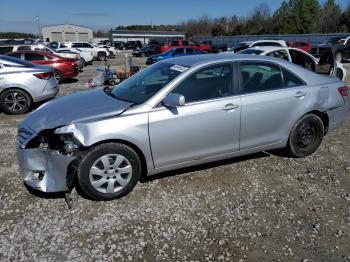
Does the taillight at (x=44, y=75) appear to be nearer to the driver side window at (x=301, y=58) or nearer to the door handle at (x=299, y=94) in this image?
the door handle at (x=299, y=94)

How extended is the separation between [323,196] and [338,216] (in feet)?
1.39

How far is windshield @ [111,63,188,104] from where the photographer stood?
387 cm

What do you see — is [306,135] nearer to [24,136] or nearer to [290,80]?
[290,80]

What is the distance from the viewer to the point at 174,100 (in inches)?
138

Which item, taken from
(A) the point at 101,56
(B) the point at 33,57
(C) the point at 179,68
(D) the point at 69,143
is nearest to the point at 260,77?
(C) the point at 179,68

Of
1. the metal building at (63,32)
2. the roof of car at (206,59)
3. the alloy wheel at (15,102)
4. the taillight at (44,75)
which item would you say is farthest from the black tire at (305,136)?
the metal building at (63,32)

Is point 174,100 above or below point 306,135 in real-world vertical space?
above

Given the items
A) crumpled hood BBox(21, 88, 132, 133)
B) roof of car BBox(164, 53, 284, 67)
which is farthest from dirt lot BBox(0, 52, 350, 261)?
roof of car BBox(164, 53, 284, 67)

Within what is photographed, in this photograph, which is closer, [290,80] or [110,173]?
[110,173]

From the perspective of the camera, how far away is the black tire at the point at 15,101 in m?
7.73

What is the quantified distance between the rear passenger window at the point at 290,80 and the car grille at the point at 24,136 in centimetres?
334

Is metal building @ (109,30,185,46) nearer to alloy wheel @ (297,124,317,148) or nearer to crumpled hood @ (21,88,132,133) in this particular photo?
alloy wheel @ (297,124,317,148)

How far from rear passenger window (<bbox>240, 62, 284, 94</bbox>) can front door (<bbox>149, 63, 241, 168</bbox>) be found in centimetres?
23

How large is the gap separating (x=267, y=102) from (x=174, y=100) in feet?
4.62
